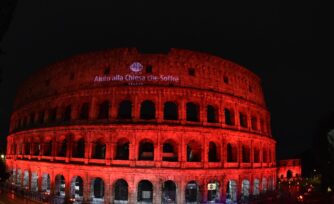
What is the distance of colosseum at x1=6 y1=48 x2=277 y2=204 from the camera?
28422mm

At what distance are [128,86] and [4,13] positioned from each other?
16.3 metres

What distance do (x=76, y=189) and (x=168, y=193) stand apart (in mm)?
9836

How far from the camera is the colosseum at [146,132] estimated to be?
28.4m

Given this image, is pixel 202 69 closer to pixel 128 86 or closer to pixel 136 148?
pixel 128 86

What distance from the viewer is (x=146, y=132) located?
2842 centimetres

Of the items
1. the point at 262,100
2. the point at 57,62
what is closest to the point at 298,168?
the point at 262,100

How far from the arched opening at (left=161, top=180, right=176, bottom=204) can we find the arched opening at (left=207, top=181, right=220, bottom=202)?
3472mm

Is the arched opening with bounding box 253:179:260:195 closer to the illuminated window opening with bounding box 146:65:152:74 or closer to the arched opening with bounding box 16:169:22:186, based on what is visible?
the illuminated window opening with bounding box 146:65:152:74

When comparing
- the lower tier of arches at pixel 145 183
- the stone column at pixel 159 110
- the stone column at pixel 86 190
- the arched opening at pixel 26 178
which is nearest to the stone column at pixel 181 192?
the lower tier of arches at pixel 145 183

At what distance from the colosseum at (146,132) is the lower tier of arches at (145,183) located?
0.28 feet

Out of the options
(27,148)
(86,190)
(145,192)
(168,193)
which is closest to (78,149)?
(86,190)

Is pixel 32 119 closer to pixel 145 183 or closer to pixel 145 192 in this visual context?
pixel 145 183

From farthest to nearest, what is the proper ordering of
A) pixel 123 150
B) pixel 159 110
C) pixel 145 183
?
1. pixel 123 150
2. pixel 145 183
3. pixel 159 110

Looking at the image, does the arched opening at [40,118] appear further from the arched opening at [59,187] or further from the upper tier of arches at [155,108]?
the arched opening at [59,187]
